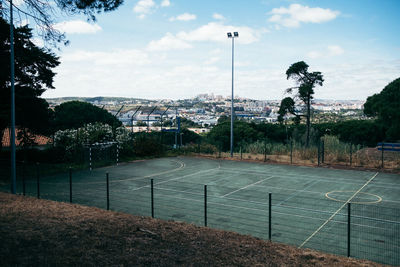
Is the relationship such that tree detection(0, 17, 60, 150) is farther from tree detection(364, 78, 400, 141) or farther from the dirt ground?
tree detection(364, 78, 400, 141)

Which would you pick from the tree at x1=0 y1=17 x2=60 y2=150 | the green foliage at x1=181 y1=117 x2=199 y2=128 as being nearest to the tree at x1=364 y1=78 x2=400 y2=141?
the green foliage at x1=181 y1=117 x2=199 y2=128

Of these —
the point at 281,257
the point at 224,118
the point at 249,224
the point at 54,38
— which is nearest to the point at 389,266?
the point at 281,257

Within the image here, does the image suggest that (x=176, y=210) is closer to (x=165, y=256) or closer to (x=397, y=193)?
(x=165, y=256)

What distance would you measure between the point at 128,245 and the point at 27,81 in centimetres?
1804

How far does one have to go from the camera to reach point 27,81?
22.3 m

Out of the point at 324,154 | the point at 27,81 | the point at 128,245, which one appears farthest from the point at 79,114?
the point at 128,245

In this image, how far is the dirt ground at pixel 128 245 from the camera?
697 centimetres

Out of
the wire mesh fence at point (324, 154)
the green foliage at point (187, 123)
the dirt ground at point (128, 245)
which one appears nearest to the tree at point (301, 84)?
the wire mesh fence at point (324, 154)

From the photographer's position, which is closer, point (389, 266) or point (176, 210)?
point (389, 266)

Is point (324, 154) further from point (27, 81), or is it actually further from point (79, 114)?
point (79, 114)

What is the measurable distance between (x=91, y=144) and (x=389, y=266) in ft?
71.2

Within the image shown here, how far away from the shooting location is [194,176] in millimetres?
21000

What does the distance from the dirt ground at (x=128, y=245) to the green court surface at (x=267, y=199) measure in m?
1.19

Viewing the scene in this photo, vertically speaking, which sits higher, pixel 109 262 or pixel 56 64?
pixel 56 64
